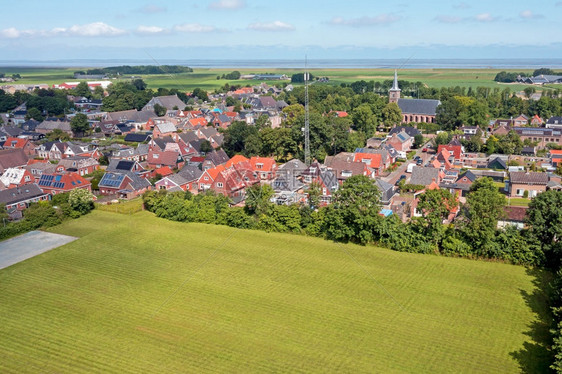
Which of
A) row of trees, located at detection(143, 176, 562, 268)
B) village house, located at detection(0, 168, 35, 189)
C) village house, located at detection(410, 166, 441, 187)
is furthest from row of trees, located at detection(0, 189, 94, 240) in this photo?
village house, located at detection(410, 166, 441, 187)

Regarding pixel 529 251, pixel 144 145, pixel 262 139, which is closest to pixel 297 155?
pixel 262 139

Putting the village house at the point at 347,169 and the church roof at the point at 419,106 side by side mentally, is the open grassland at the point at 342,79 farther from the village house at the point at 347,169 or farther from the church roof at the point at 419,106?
the village house at the point at 347,169

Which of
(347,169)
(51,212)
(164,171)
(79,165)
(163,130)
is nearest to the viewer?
(51,212)

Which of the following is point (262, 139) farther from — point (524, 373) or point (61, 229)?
point (524, 373)

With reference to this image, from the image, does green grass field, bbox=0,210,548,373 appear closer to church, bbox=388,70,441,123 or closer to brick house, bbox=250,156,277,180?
brick house, bbox=250,156,277,180

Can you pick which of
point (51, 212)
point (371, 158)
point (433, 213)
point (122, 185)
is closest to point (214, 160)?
point (122, 185)

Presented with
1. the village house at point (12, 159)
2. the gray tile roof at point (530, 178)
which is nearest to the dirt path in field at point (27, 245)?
the village house at point (12, 159)

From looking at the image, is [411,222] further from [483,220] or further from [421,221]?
[483,220]
